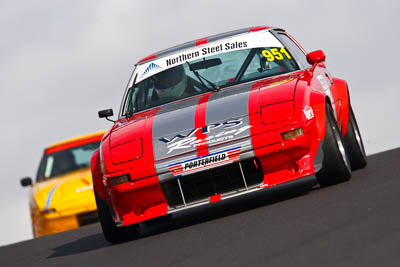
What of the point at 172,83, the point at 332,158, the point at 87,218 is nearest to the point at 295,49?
the point at 172,83

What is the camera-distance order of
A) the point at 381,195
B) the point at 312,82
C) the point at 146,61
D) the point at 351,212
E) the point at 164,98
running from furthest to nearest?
the point at 146,61
the point at 164,98
the point at 312,82
the point at 381,195
the point at 351,212

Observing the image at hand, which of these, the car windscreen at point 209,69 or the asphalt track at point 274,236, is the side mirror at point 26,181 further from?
the car windscreen at point 209,69

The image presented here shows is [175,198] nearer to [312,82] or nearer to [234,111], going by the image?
[234,111]

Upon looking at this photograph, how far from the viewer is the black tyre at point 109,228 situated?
6949mm

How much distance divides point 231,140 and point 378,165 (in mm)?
2716

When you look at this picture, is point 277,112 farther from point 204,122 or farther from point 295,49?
point 295,49

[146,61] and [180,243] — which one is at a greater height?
[146,61]

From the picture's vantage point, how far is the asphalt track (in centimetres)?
425

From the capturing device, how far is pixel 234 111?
21.6 ft

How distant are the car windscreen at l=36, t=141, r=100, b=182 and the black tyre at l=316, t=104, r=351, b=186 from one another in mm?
6458

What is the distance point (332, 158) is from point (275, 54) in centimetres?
144

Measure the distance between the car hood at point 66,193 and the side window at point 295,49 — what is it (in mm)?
4206

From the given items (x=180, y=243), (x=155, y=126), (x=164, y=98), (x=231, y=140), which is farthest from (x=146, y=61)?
(x=180, y=243)

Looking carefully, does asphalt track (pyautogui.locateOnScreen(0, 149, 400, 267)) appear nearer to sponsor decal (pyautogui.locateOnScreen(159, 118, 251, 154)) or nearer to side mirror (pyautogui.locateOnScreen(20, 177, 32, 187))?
sponsor decal (pyautogui.locateOnScreen(159, 118, 251, 154))
